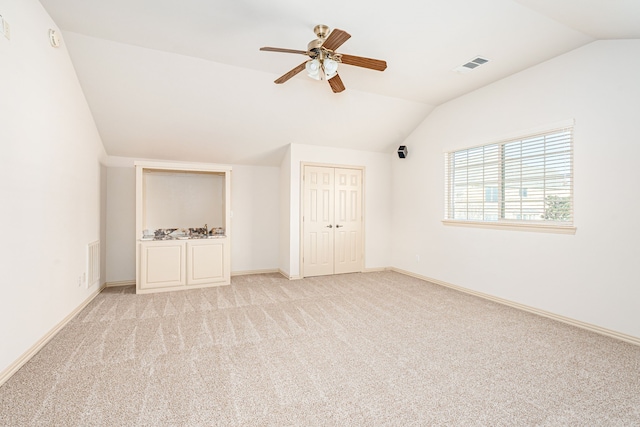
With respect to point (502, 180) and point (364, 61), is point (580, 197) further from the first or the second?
point (364, 61)

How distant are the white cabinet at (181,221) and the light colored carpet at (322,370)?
0.81m

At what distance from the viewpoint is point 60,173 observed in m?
3.13

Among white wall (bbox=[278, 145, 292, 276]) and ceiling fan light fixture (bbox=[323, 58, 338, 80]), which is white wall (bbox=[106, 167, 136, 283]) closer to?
white wall (bbox=[278, 145, 292, 276])

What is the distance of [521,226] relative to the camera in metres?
3.87

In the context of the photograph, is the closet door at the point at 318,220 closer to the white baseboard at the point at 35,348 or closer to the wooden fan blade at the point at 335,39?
the wooden fan blade at the point at 335,39

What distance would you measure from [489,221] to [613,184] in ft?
4.83

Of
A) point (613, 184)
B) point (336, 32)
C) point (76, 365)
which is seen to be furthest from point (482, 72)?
point (76, 365)

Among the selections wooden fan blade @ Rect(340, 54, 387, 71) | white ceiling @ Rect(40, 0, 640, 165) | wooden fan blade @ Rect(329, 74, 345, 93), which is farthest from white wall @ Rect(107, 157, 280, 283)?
wooden fan blade @ Rect(340, 54, 387, 71)

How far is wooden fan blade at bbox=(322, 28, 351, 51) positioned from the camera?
232cm

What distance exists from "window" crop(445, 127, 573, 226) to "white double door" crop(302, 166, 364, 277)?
176 centimetres

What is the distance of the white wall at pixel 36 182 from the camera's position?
2.29 m

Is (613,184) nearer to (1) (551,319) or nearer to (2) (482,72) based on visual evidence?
(1) (551,319)

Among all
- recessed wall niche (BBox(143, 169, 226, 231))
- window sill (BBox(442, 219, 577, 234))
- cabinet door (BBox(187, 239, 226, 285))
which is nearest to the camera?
window sill (BBox(442, 219, 577, 234))

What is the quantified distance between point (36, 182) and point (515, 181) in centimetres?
534
